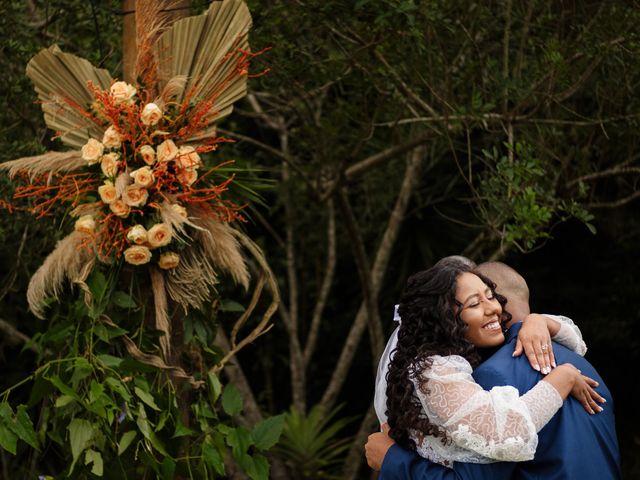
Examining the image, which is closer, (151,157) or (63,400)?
(63,400)

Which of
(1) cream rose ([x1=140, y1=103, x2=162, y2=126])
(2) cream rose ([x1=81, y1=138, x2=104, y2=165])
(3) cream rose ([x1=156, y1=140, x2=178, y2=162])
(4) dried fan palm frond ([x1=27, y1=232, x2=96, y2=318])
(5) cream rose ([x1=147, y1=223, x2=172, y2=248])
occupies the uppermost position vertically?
(1) cream rose ([x1=140, y1=103, x2=162, y2=126])

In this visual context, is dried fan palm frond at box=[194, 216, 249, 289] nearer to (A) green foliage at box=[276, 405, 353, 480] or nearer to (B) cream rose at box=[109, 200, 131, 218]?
(B) cream rose at box=[109, 200, 131, 218]

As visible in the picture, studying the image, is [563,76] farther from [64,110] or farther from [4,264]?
[4,264]

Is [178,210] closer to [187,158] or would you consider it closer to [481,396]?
[187,158]

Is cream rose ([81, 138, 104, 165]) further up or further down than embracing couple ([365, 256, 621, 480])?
further up

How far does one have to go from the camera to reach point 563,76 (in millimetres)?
4066

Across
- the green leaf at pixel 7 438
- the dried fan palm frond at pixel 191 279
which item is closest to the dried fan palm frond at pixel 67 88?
the dried fan palm frond at pixel 191 279

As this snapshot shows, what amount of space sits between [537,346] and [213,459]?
1.22m

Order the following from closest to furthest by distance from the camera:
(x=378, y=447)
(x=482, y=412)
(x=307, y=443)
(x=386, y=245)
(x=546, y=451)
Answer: (x=482, y=412) → (x=546, y=451) → (x=378, y=447) → (x=386, y=245) → (x=307, y=443)

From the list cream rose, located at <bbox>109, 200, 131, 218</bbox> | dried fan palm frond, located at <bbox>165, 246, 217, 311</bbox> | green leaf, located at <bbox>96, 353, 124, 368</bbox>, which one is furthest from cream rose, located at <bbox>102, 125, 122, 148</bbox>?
green leaf, located at <bbox>96, 353, 124, 368</bbox>

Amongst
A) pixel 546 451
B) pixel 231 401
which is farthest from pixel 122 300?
pixel 546 451

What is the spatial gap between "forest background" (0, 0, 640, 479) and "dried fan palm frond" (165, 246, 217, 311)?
385mm

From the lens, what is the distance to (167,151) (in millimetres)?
3070

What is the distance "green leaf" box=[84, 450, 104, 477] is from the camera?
2.94 m
